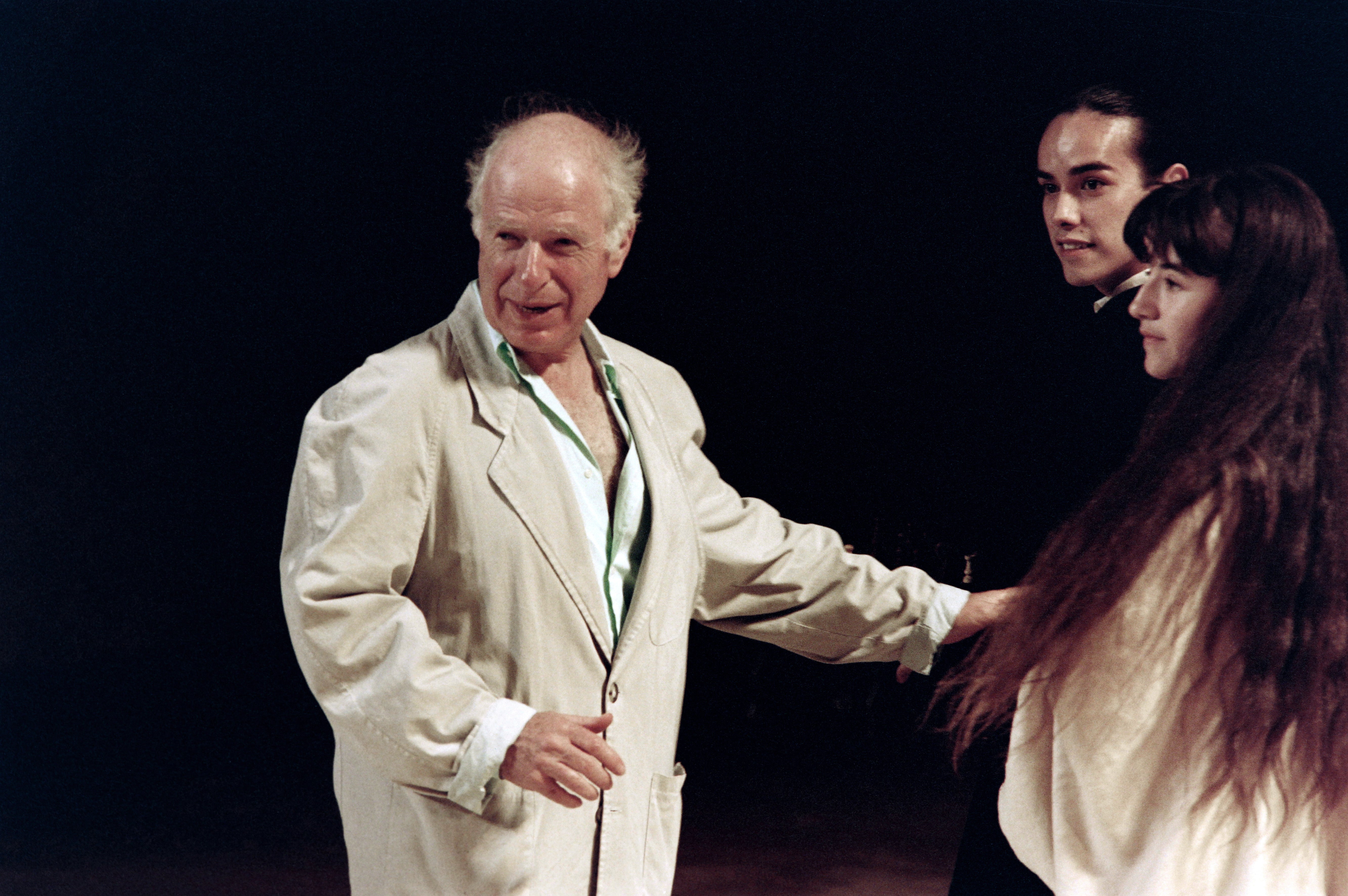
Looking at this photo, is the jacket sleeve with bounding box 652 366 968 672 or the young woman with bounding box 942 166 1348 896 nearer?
the young woman with bounding box 942 166 1348 896

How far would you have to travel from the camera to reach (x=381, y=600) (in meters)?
1.77

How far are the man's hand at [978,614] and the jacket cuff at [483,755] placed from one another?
2.83 ft

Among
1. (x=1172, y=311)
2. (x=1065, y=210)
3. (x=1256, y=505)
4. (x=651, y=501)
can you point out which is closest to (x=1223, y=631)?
(x=1256, y=505)

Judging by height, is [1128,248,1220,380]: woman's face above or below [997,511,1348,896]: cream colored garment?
above

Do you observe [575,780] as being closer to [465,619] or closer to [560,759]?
[560,759]

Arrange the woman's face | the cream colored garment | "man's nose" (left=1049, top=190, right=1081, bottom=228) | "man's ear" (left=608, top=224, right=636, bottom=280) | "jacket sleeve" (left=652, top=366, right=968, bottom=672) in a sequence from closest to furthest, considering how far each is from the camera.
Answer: the cream colored garment < the woman's face < "man's ear" (left=608, top=224, right=636, bottom=280) < "jacket sleeve" (left=652, top=366, right=968, bottom=672) < "man's nose" (left=1049, top=190, right=1081, bottom=228)

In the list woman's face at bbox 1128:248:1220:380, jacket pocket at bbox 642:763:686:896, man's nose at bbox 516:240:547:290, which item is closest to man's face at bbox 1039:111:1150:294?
woman's face at bbox 1128:248:1220:380

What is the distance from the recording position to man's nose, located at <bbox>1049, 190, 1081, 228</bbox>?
2.37 meters

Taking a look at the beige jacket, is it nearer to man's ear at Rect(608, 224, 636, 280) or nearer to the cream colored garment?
man's ear at Rect(608, 224, 636, 280)

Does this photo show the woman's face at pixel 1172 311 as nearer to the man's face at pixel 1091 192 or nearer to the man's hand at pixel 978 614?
the man's face at pixel 1091 192

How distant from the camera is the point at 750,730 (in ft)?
8.24

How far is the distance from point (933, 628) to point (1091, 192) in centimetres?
86

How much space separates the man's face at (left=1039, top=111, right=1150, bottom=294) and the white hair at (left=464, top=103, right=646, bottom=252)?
844 mm

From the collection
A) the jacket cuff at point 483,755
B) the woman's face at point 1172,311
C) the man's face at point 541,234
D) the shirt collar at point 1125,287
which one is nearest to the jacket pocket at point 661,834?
the jacket cuff at point 483,755
